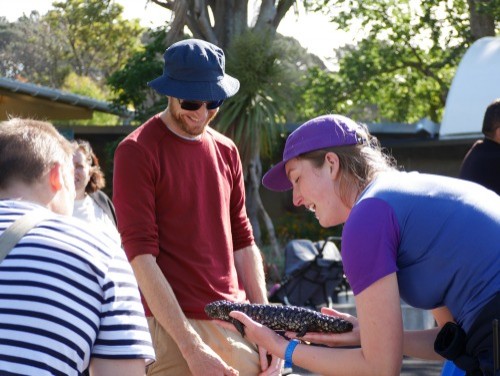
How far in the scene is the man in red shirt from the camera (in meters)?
3.79

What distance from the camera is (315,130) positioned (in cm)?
314

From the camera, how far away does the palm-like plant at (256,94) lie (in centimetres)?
1474

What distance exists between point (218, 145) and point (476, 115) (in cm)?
821

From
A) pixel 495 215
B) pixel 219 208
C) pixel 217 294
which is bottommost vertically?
pixel 217 294

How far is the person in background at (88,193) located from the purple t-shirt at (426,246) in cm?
328

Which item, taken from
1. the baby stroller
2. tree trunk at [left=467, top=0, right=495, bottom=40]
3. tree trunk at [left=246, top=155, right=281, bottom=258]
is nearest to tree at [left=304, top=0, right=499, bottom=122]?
tree trunk at [left=467, top=0, right=495, bottom=40]

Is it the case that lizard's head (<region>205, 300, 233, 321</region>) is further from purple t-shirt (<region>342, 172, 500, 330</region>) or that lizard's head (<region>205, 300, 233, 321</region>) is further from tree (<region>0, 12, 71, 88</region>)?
tree (<region>0, 12, 71, 88</region>)

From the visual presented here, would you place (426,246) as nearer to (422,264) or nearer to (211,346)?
(422,264)

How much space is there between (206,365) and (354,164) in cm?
105

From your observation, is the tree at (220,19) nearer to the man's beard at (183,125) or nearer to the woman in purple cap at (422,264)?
the man's beard at (183,125)

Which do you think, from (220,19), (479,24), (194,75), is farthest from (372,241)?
(479,24)

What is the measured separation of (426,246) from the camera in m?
2.85

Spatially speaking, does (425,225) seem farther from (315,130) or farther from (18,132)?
(18,132)

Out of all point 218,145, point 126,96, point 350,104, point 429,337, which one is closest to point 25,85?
point 126,96
